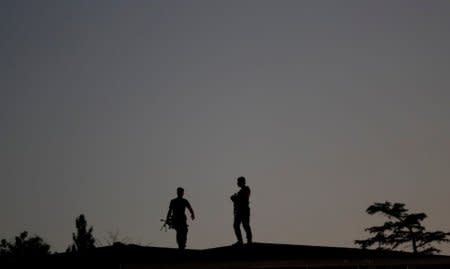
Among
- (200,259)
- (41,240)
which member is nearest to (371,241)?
(200,259)

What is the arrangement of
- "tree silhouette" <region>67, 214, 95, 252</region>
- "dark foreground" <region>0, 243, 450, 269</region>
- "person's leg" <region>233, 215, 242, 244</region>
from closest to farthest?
"dark foreground" <region>0, 243, 450, 269</region>
"person's leg" <region>233, 215, 242, 244</region>
"tree silhouette" <region>67, 214, 95, 252</region>

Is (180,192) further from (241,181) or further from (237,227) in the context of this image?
(237,227)

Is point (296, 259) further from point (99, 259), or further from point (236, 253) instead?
point (99, 259)

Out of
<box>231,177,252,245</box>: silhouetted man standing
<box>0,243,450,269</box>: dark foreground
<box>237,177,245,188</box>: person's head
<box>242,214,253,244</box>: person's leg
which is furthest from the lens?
<box>242,214,253,244</box>: person's leg

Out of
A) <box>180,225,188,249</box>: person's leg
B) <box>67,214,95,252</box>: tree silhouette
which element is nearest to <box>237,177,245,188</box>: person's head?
<box>180,225,188,249</box>: person's leg

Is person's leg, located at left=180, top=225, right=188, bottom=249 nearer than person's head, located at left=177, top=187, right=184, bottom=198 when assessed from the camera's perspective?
No

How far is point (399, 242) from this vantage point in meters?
41.3

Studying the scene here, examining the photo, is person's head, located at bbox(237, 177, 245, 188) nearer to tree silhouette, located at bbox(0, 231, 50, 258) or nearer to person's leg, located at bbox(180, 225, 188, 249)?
person's leg, located at bbox(180, 225, 188, 249)

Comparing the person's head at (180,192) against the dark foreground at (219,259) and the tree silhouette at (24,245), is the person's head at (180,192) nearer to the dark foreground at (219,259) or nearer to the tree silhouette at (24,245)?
the dark foreground at (219,259)

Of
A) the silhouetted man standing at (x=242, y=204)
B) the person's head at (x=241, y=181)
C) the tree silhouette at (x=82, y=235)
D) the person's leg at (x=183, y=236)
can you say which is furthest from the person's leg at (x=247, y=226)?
the tree silhouette at (x=82, y=235)

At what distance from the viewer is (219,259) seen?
11562 mm

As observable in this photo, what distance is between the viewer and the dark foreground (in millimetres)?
10703

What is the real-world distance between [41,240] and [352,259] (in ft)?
240

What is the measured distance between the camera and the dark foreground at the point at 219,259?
10.7m
